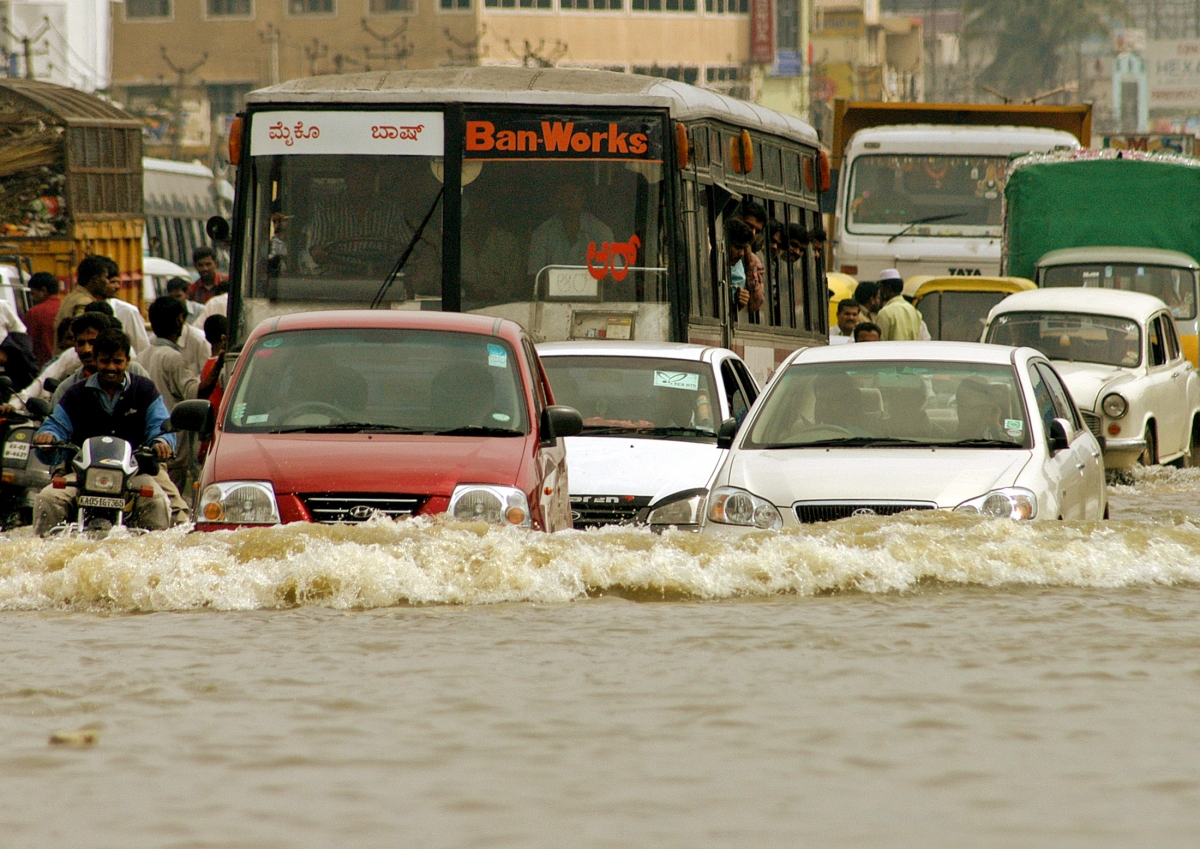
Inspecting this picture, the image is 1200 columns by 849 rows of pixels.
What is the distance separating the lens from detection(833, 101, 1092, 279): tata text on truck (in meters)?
26.3

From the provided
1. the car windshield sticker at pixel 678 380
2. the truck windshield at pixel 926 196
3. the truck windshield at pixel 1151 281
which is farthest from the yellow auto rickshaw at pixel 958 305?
the car windshield sticker at pixel 678 380

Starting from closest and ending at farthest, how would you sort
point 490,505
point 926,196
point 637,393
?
point 490,505, point 637,393, point 926,196

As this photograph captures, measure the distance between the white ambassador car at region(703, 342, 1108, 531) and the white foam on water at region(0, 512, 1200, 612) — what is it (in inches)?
6.4

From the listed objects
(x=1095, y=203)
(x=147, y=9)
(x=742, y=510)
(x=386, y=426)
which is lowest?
(x=742, y=510)

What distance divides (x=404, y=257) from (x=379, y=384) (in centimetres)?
386

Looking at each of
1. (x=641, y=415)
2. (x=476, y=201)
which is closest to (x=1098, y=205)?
(x=476, y=201)

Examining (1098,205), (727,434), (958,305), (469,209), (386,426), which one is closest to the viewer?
(386,426)

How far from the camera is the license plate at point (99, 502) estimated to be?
374 inches

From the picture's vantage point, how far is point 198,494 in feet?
29.4

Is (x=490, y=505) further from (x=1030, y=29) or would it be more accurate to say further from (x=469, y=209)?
(x=1030, y=29)

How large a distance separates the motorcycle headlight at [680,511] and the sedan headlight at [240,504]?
261cm

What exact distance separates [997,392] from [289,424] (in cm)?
342

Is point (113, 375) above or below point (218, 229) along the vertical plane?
below

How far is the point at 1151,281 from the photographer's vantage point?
22.4 meters
